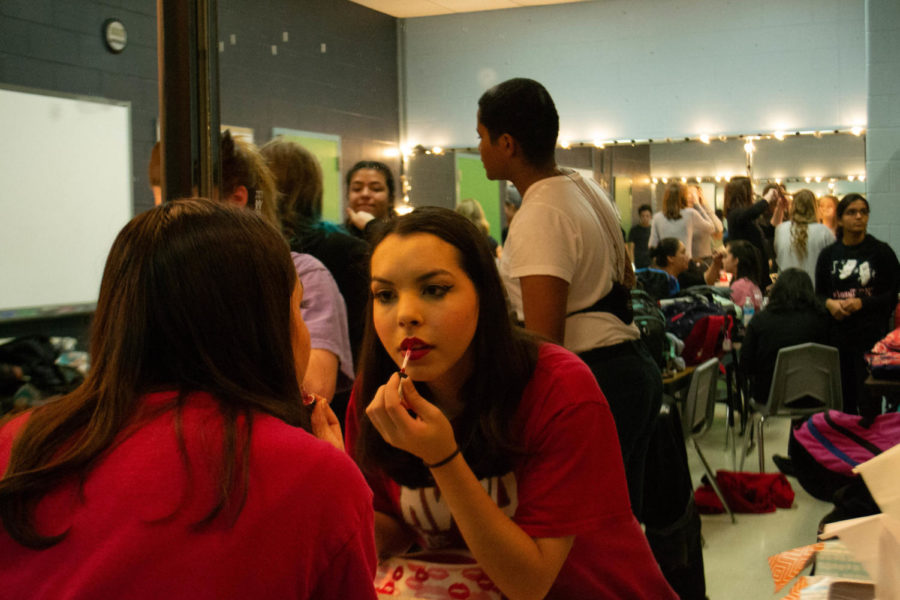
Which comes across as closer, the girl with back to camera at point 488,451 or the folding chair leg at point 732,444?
the girl with back to camera at point 488,451

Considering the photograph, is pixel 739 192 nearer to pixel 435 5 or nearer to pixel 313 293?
pixel 435 5

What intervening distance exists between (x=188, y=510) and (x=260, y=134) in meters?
3.64

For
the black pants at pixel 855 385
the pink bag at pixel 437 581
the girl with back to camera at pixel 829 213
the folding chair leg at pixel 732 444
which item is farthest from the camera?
the folding chair leg at pixel 732 444

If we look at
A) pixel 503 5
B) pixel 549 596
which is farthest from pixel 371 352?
pixel 503 5

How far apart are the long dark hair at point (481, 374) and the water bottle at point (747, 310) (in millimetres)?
1650


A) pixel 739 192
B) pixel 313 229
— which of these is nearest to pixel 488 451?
pixel 313 229

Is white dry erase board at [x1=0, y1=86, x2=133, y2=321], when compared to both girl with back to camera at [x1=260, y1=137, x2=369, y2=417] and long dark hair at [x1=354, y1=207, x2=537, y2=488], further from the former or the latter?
long dark hair at [x1=354, y1=207, x2=537, y2=488]

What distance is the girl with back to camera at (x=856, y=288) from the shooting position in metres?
2.01

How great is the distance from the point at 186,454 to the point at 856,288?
1918mm

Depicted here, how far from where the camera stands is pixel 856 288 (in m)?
2.14

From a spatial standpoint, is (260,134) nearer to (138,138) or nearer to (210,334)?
(138,138)

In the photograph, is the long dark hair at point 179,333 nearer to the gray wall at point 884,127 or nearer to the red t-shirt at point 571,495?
the red t-shirt at point 571,495

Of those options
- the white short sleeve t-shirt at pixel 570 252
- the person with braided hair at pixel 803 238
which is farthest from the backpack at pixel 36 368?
the person with braided hair at pixel 803 238

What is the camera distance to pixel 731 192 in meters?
2.91
